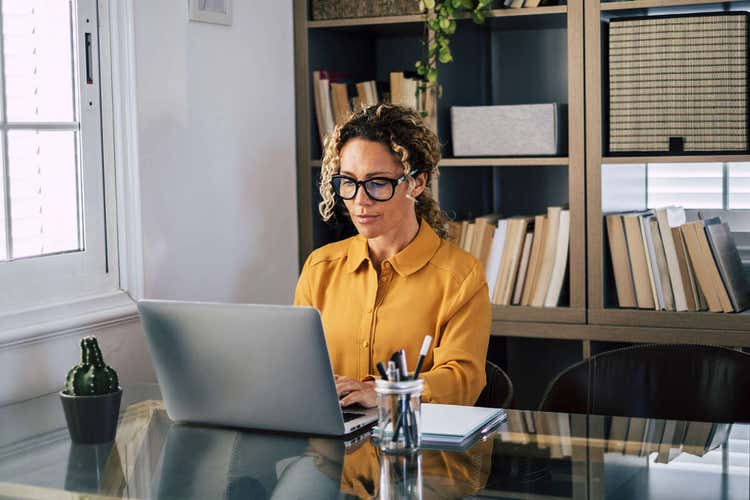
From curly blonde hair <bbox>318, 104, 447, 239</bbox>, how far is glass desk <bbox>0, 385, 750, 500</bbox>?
0.68 metres

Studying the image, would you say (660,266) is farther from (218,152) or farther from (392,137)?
(218,152)

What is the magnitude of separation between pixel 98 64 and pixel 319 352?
1.19 m

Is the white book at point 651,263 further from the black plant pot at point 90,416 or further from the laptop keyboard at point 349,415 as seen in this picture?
the black plant pot at point 90,416

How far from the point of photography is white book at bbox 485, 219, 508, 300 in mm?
3193

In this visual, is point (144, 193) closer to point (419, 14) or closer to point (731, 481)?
point (419, 14)

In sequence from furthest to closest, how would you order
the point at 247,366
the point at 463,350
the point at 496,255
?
the point at 496,255 → the point at 463,350 → the point at 247,366

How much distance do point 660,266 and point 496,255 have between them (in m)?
0.49

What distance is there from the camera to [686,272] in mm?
2990

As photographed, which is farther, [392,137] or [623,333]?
[623,333]

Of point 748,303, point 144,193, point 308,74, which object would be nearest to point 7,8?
point 144,193

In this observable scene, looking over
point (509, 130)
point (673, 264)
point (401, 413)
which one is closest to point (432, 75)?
point (509, 130)

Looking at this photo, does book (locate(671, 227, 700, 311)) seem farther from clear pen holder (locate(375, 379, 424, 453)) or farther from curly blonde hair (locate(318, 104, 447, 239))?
clear pen holder (locate(375, 379, 424, 453))

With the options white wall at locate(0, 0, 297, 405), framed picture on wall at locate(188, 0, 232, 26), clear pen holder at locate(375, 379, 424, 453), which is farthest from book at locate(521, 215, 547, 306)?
clear pen holder at locate(375, 379, 424, 453)

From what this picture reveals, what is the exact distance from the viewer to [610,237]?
3053mm
